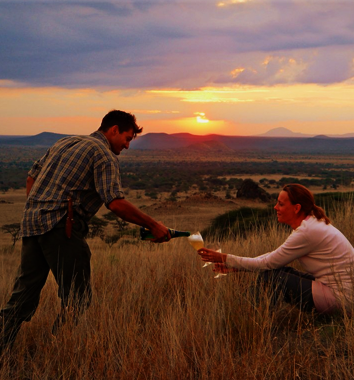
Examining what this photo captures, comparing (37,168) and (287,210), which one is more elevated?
(37,168)

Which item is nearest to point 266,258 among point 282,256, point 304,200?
point 282,256

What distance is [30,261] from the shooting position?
3.88 meters

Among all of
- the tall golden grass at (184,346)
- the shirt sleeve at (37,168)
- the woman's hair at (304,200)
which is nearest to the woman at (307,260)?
the woman's hair at (304,200)

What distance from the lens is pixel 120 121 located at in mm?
4066

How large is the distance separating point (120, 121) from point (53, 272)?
127 centimetres

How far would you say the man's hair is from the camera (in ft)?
13.3

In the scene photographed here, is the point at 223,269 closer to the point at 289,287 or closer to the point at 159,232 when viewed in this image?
the point at 289,287

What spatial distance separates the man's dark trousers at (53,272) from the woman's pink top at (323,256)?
1643 mm

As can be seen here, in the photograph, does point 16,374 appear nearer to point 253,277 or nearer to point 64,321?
point 64,321

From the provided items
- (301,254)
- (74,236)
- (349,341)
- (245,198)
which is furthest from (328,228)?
(245,198)

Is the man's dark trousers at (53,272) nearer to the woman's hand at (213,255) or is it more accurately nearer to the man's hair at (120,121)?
the man's hair at (120,121)

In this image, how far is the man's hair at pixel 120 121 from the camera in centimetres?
406

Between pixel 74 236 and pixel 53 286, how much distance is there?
6.35 ft

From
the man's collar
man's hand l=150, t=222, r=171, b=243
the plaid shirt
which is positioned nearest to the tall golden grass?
man's hand l=150, t=222, r=171, b=243
